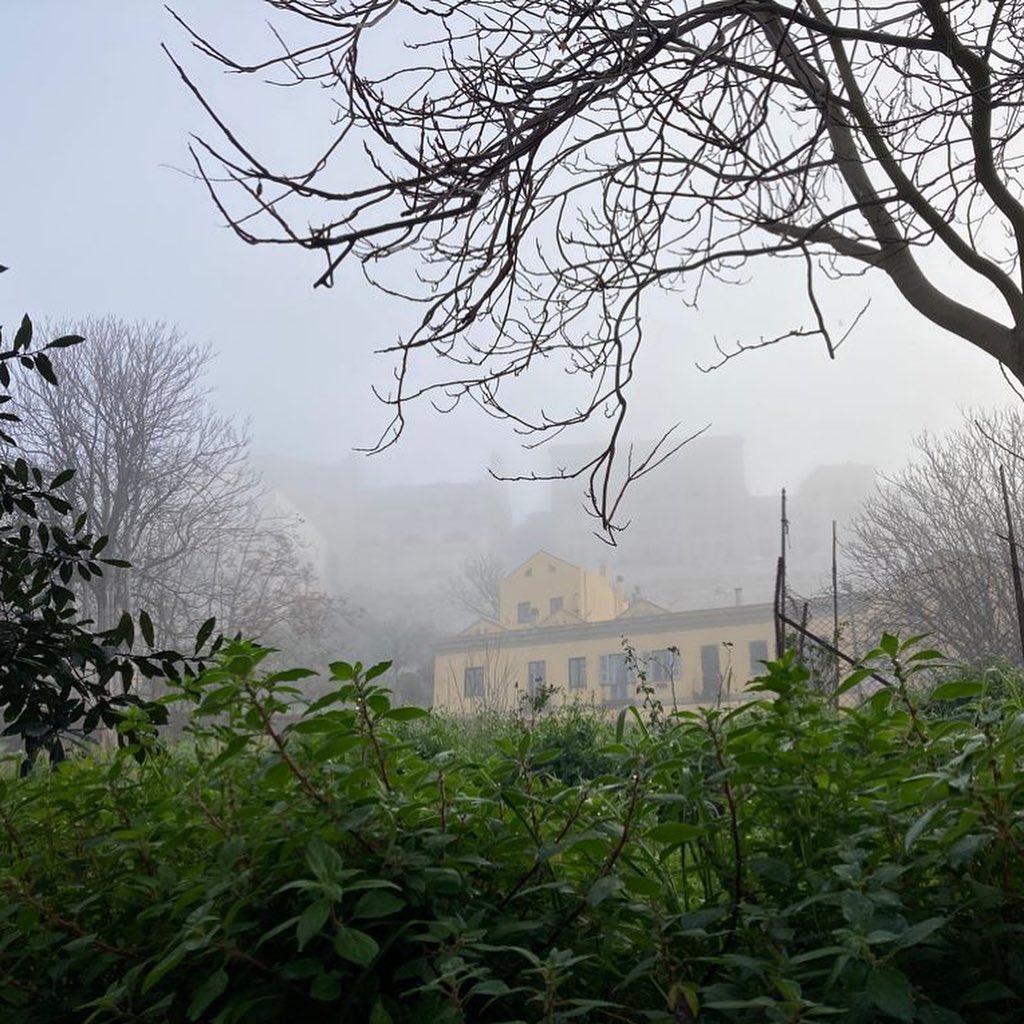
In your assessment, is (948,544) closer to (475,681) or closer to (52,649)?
(475,681)

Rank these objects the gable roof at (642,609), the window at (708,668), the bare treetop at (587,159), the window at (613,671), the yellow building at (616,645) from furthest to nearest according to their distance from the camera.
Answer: the gable roof at (642,609)
the window at (613,671)
the window at (708,668)
the yellow building at (616,645)
the bare treetop at (587,159)

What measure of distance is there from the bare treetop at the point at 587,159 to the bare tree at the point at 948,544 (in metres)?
7.21

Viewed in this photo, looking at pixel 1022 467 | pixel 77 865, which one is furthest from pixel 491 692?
pixel 77 865

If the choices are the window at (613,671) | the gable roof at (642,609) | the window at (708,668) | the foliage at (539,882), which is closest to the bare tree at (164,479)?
the window at (613,671)

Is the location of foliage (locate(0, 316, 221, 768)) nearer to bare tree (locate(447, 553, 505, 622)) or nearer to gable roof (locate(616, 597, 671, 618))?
gable roof (locate(616, 597, 671, 618))

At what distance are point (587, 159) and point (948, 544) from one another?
9642mm

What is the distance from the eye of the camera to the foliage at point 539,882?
0.71 m

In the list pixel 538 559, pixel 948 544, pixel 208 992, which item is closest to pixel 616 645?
pixel 538 559

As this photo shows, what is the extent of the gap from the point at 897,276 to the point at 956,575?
8072 millimetres

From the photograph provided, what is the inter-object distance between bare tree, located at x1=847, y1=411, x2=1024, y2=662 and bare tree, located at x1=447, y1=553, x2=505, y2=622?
4.49 m

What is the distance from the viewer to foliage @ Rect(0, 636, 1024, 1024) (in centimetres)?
71

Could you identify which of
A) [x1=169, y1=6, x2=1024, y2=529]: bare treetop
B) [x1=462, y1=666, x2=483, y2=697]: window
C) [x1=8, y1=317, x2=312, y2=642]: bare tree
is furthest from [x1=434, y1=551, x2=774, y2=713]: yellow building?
[x1=169, y1=6, x2=1024, y2=529]: bare treetop

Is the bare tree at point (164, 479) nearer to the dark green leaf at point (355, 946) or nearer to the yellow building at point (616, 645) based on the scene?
the yellow building at point (616, 645)

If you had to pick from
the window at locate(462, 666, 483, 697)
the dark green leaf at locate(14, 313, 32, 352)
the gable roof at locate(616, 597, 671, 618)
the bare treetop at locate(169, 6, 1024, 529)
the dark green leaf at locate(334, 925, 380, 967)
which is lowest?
the window at locate(462, 666, 483, 697)
